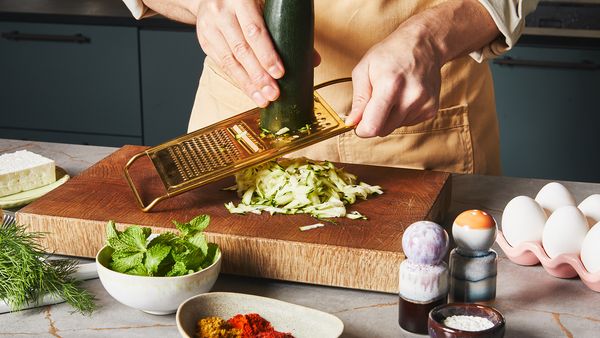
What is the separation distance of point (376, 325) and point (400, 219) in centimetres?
24

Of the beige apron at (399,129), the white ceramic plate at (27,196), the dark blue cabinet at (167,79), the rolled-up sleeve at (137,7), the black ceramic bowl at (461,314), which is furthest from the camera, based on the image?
the dark blue cabinet at (167,79)

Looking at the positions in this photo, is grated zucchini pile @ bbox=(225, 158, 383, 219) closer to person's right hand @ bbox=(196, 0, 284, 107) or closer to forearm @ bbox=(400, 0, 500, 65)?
person's right hand @ bbox=(196, 0, 284, 107)

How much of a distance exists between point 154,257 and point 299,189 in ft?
1.09

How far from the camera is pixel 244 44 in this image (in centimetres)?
153

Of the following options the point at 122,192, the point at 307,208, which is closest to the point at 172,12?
the point at 122,192

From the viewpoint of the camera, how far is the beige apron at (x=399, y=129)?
184 centimetres

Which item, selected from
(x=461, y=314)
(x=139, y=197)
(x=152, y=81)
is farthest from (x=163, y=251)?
(x=152, y=81)

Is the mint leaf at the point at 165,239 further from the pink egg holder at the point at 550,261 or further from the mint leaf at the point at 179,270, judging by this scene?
the pink egg holder at the point at 550,261

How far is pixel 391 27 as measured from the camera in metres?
1.85

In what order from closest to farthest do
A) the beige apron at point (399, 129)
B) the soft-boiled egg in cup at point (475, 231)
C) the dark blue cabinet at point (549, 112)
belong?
the soft-boiled egg in cup at point (475, 231)
the beige apron at point (399, 129)
the dark blue cabinet at point (549, 112)

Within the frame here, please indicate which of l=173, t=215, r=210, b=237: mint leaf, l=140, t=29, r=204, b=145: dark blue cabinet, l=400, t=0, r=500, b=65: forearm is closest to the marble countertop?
l=173, t=215, r=210, b=237: mint leaf

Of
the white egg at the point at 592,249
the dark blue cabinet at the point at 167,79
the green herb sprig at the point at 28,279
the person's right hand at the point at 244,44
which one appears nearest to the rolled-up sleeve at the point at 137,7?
the person's right hand at the point at 244,44

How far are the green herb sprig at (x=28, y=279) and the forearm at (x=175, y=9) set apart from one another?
711mm

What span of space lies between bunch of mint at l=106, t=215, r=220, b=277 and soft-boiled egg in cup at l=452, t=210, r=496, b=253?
1.12ft
